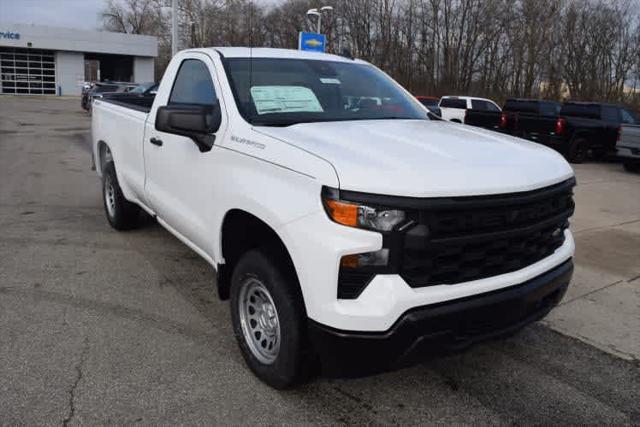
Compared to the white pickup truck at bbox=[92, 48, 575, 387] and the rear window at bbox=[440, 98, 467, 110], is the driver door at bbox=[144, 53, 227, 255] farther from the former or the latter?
the rear window at bbox=[440, 98, 467, 110]

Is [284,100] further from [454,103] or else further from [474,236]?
[454,103]

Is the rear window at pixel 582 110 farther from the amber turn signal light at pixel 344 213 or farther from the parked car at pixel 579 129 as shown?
the amber turn signal light at pixel 344 213

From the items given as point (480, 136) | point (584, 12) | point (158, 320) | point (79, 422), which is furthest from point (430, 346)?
point (584, 12)

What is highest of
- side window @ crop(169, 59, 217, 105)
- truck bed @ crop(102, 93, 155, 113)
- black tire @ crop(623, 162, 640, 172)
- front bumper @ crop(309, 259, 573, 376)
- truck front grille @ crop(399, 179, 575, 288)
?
side window @ crop(169, 59, 217, 105)

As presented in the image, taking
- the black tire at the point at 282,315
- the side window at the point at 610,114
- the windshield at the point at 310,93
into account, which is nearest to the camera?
the black tire at the point at 282,315

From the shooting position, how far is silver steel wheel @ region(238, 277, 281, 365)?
315 cm

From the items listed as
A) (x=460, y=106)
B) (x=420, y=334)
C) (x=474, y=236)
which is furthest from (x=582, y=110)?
(x=420, y=334)

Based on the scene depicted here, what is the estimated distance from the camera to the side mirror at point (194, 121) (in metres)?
3.43

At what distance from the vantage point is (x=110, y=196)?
20.8 ft

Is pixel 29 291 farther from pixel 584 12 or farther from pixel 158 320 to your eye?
pixel 584 12

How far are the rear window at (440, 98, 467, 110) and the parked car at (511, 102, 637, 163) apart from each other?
21.1ft

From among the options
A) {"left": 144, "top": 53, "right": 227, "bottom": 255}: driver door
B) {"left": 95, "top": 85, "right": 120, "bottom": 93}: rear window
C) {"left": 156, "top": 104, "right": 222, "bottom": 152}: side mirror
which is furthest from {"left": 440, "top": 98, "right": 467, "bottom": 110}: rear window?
{"left": 156, "top": 104, "right": 222, "bottom": 152}: side mirror

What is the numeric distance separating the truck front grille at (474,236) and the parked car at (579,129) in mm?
13405

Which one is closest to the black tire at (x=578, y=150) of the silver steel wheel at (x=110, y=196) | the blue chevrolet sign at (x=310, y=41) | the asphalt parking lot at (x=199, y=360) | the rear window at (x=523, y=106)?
the rear window at (x=523, y=106)
